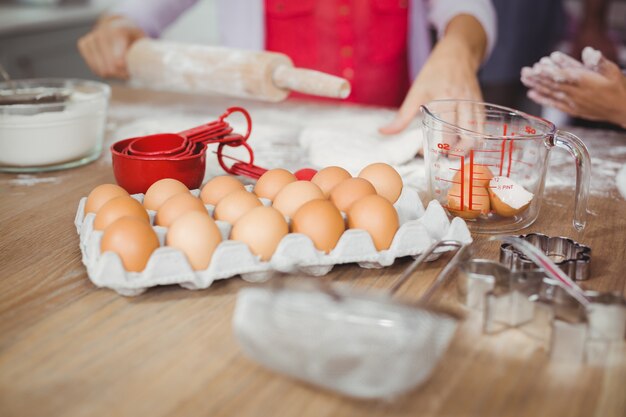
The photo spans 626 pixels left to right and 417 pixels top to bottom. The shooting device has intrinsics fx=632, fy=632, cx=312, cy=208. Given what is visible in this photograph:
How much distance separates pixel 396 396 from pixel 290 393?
113 millimetres

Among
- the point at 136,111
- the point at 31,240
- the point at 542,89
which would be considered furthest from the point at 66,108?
the point at 542,89

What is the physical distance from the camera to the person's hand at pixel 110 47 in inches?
77.6

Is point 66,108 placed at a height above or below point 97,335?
above

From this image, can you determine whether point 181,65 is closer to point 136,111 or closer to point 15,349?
point 136,111

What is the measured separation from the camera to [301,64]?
7.30 feet

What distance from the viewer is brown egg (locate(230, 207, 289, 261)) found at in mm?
889

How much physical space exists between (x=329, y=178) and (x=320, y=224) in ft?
0.62

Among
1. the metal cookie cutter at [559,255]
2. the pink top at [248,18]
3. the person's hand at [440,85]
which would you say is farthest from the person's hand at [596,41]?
the metal cookie cutter at [559,255]

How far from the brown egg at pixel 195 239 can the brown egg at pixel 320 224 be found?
122 millimetres

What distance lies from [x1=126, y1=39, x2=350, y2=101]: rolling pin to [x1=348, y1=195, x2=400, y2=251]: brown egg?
62 centimetres

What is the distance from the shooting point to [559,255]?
3.28ft

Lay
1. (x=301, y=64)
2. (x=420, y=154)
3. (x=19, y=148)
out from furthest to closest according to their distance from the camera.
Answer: (x=301, y=64) < (x=420, y=154) < (x=19, y=148)

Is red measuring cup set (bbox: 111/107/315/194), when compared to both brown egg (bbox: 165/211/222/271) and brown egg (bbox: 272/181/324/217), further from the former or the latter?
brown egg (bbox: 165/211/222/271)

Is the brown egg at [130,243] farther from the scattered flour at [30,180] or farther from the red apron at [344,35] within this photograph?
the red apron at [344,35]
